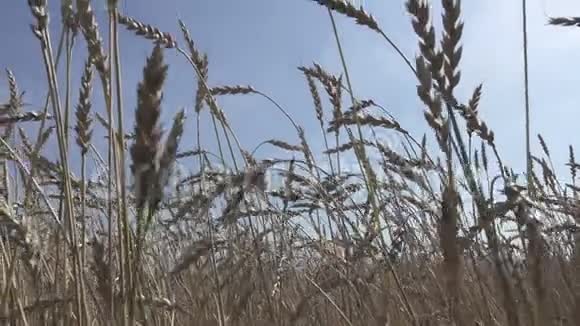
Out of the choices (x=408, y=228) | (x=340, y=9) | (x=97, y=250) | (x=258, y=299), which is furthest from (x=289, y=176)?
(x=97, y=250)

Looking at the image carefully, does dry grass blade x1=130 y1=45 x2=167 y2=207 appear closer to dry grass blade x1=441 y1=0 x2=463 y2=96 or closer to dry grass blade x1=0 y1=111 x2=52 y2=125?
dry grass blade x1=441 y1=0 x2=463 y2=96

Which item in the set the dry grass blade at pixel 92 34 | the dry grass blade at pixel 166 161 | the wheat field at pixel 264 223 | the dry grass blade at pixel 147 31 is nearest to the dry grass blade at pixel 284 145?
the wheat field at pixel 264 223

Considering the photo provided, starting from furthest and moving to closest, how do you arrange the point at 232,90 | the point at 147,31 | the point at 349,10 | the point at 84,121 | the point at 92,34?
the point at 232,90
the point at 147,31
the point at 349,10
the point at 84,121
the point at 92,34

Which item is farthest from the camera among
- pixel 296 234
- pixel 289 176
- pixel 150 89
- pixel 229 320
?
pixel 296 234

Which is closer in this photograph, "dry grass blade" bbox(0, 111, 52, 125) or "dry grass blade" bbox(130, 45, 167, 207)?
"dry grass blade" bbox(130, 45, 167, 207)

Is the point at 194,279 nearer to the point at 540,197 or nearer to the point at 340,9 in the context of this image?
the point at 340,9

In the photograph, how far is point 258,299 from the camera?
276cm

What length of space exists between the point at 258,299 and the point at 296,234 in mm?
450

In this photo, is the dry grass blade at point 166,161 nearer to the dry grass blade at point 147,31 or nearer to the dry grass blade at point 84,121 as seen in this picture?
the dry grass blade at point 84,121

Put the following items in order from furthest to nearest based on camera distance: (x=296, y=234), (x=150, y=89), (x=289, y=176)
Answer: (x=296, y=234) → (x=289, y=176) → (x=150, y=89)

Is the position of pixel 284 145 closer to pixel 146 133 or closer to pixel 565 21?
pixel 565 21

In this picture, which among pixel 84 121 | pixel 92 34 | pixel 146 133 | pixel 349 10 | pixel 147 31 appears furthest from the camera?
pixel 147 31

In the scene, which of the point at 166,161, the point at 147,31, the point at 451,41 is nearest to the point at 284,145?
the point at 147,31

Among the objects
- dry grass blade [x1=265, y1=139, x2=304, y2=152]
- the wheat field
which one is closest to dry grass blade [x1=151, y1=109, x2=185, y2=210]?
the wheat field
